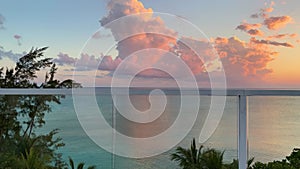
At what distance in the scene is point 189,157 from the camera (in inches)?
92.8

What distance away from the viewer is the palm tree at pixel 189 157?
7.67 ft

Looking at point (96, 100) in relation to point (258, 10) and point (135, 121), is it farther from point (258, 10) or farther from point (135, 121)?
point (258, 10)

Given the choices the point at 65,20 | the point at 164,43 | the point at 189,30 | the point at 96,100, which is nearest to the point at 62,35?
the point at 65,20

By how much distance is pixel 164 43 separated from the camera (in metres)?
5.30

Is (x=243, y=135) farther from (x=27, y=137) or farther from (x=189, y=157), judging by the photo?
(x=27, y=137)

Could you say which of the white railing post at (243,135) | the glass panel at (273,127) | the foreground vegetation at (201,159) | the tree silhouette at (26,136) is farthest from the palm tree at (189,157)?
the tree silhouette at (26,136)

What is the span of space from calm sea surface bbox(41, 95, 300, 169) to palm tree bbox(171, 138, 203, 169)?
0.04 meters

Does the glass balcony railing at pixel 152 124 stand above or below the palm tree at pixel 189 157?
above

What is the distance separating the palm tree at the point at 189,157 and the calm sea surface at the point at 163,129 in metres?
0.04

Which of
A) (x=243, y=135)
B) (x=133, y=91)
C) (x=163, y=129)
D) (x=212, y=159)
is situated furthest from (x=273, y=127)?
(x=133, y=91)

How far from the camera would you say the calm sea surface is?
236 centimetres

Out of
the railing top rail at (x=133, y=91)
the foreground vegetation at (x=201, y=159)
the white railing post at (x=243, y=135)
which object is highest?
the railing top rail at (x=133, y=91)

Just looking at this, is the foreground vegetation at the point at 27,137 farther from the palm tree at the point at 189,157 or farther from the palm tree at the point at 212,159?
the palm tree at the point at 212,159

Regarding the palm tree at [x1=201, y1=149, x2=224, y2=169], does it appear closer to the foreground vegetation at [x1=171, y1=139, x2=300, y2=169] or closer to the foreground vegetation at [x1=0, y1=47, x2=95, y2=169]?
the foreground vegetation at [x1=171, y1=139, x2=300, y2=169]
